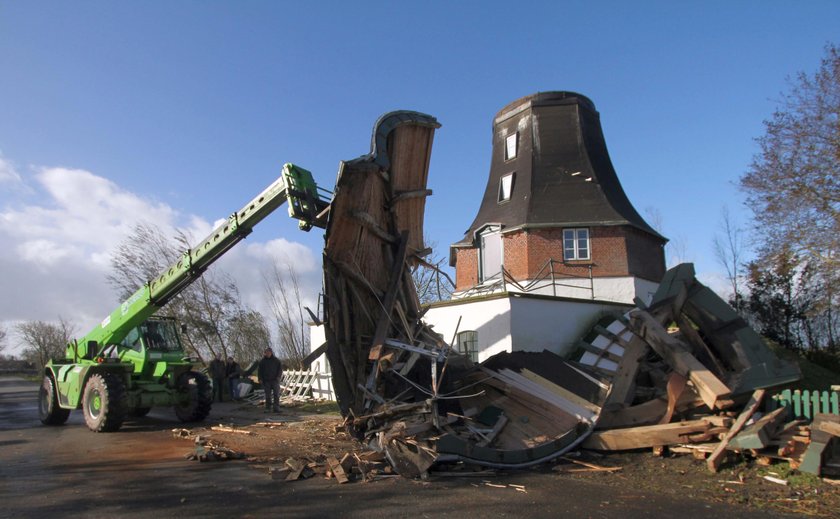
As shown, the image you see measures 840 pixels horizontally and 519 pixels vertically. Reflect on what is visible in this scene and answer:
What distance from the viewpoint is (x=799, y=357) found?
18219 mm

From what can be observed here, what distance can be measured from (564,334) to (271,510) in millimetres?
12029

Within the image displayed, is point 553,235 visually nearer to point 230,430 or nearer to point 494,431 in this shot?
point 230,430

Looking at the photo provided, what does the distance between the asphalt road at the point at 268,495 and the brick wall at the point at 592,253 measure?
50.3 feet

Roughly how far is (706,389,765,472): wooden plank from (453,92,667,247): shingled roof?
14449 mm

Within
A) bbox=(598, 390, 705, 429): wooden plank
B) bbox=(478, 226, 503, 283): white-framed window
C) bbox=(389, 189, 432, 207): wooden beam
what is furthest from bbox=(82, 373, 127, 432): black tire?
bbox=(478, 226, 503, 283): white-framed window

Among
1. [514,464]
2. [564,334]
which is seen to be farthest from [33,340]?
[514,464]

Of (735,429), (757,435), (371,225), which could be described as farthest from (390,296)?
(757,435)

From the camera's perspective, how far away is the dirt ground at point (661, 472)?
6.00 m

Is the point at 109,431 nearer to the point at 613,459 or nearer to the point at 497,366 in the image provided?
the point at 497,366

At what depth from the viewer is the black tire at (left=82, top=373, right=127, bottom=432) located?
11.1 meters

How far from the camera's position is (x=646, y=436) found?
7789 mm

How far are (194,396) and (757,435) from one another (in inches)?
441

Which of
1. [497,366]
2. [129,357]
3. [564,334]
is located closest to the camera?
[497,366]

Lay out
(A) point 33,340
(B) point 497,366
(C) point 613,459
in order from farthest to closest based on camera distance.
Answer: (A) point 33,340 < (B) point 497,366 < (C) point 613,459
